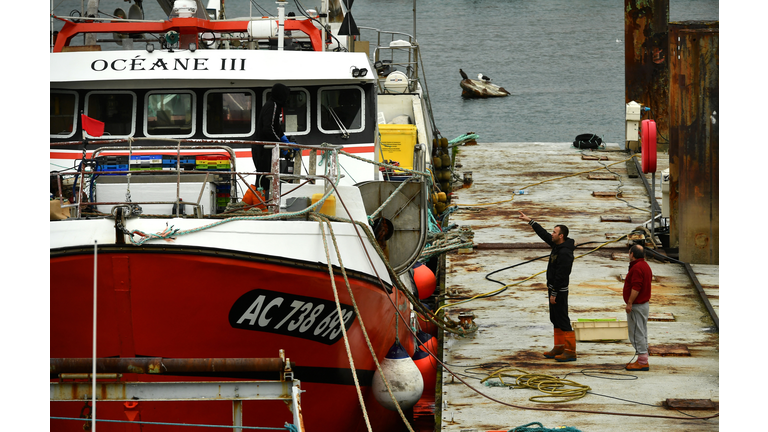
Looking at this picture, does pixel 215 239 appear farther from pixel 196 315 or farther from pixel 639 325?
pixel 639 325

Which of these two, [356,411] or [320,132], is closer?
[356,411]

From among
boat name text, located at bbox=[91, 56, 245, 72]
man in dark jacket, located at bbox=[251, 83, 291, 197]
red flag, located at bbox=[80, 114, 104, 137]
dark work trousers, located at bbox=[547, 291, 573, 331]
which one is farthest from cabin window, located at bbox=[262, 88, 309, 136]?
dark work trousers, located at bbox=[547, 291, 573, 331]

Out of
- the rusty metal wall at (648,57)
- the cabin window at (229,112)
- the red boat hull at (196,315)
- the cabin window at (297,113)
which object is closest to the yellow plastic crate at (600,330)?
the red boat hull at (196,315)

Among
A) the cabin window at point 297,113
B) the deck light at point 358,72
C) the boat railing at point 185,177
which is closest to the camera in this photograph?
the boat railing at point 185,177

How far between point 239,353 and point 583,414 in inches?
126

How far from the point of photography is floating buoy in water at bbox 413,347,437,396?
31.1ft

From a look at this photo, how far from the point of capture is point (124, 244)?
19.3 feet

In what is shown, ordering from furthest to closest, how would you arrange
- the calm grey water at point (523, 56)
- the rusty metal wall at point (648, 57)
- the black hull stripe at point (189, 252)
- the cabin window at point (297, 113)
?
the calm grey water at point (523, 56) → the rusty metal wall at point (648, 57) → the cabin window at point (297, 113) → the black hull stripe at point (189, 252)

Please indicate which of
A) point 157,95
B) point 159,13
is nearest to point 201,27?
point 157,95

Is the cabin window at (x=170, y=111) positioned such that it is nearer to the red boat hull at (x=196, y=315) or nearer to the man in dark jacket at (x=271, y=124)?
the man in dark jacket at (x=271, y=124)

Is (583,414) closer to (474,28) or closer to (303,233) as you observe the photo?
(303,233)

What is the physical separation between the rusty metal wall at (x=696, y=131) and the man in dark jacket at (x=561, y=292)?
13.0 feet

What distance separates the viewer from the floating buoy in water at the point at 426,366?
31.1 ft

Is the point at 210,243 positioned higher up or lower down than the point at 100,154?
lower down
